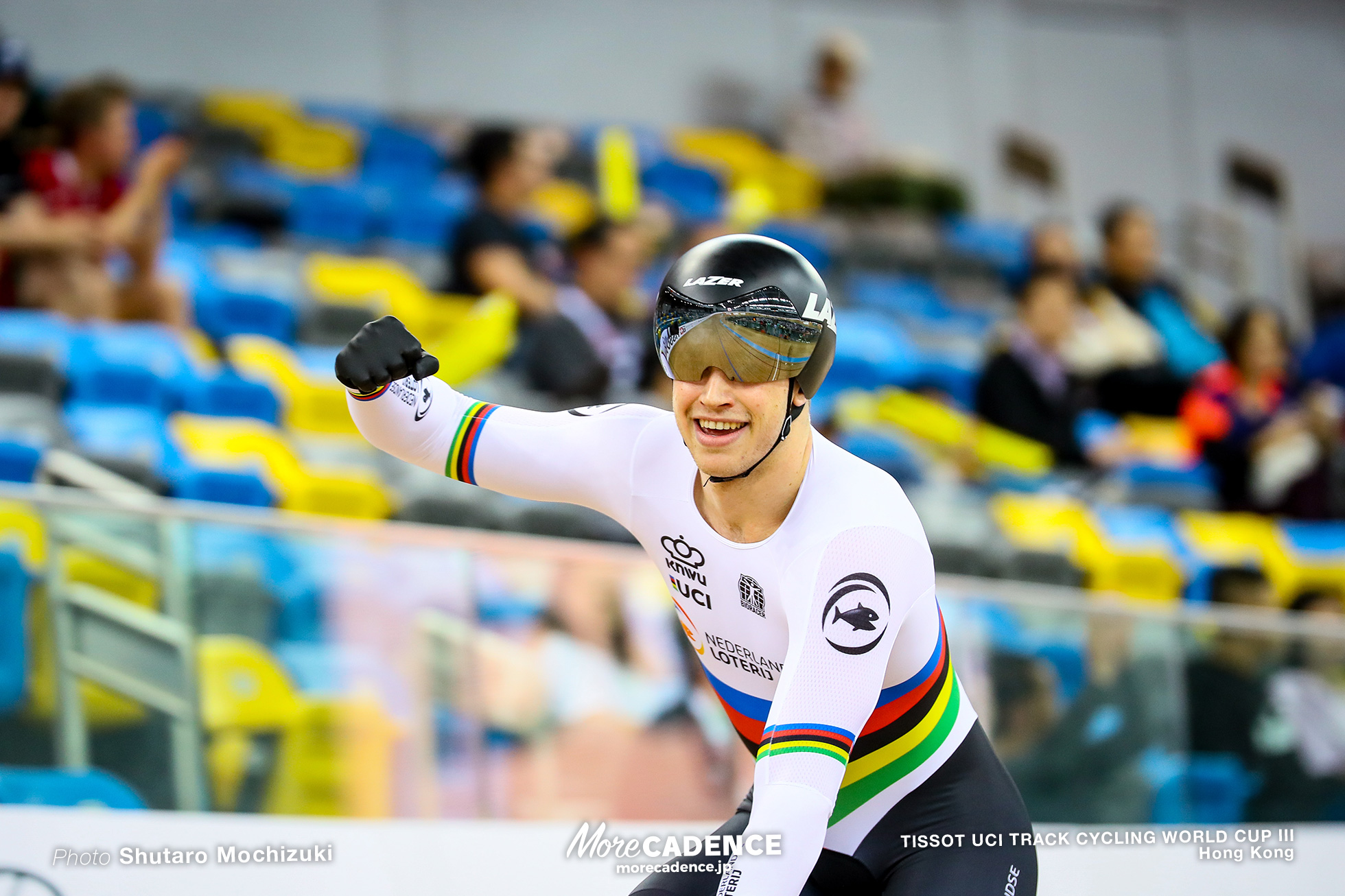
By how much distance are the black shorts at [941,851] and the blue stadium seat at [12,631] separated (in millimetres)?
2137

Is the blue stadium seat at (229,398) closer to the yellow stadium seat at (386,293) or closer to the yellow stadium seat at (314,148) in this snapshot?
the yellow stadium seat at (386,293)

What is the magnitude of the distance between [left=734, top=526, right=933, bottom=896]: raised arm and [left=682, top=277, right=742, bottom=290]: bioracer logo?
1.60 feet

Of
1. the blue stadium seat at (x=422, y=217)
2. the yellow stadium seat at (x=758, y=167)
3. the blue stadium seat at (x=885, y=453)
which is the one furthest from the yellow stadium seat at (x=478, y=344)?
the yellow stadium seat at (x=758, y=167)

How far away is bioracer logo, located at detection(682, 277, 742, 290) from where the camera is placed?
2.68 metres

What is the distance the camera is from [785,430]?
9.16ft

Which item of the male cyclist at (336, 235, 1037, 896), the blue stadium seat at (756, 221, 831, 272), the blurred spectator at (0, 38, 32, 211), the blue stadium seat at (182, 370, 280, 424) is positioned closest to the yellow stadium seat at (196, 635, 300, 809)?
the male cyclist at (336, 235, 1037, 896)

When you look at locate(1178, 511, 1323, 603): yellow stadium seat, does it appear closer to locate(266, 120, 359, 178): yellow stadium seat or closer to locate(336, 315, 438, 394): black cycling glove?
locate(266, 120, 359, 178): yellow stadium seat

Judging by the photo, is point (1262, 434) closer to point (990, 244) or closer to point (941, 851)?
Answer: point (990, 244)

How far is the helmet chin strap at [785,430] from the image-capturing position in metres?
2.77

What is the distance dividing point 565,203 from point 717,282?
8.51 m

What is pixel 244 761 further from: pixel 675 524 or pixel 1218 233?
pixel 1218 233

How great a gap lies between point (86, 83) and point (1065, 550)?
5.47m

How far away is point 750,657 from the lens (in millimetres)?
2924

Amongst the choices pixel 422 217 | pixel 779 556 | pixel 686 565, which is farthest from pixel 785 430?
pixel 422 217
